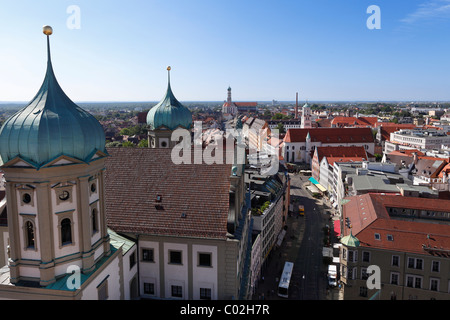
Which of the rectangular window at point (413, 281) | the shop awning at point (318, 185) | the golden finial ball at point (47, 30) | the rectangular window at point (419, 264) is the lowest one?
the shop awning at point (318, 185)

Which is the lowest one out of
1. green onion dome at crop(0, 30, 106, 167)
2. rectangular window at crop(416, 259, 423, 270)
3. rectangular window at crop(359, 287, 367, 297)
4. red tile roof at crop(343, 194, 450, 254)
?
rectangular window at crop(359, 287, 367, 297)

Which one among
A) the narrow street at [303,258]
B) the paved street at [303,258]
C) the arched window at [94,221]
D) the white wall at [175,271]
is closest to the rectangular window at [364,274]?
the paved street at [303,258]

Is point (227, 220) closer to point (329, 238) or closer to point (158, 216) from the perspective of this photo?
point (158, 216)

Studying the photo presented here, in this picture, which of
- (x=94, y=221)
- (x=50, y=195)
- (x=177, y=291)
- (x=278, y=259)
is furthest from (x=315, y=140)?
(x=50, y=195)

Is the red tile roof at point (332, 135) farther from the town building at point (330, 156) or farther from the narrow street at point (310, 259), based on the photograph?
the narrow street at point (310, 259)

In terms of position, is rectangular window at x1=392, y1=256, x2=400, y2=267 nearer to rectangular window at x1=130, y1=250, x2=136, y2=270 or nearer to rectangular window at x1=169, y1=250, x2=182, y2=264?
rectangular window at x1=169, y1=250, x2=182, y2=264

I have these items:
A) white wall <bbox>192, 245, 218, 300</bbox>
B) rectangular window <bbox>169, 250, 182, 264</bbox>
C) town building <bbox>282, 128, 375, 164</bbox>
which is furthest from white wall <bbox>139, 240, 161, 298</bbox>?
town building <bbox>282, 128, 375, 164</bbox>
